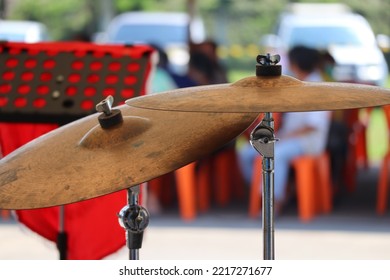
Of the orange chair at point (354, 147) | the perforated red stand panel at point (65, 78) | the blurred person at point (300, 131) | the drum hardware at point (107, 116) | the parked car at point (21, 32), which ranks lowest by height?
the orange chair at point (354, 147)

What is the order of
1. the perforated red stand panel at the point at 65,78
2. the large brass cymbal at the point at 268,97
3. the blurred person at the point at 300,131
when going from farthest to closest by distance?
the blurred person at the point at 300,131, the perforated red stand panel at the point at 65,78, the large brass cymbal at the point at 268,97

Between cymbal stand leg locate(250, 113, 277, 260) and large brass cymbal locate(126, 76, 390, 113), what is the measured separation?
0.09 meters

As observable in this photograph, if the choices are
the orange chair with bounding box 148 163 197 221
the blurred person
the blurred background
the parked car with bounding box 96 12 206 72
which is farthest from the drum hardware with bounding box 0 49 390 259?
the parked car with bounding box 96 12 206 72

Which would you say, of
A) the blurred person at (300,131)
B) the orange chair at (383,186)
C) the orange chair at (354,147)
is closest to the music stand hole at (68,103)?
the blurred person at (300,131)

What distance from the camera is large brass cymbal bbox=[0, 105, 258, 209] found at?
2045mm

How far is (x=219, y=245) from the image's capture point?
6043 mm

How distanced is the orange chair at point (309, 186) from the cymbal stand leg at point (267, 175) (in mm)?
4377

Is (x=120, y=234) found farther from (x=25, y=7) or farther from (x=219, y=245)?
(x=25, y=7)

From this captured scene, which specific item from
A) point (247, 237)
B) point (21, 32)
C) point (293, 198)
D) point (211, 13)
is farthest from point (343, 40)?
point (211, 13)

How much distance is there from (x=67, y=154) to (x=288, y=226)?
4.57 meters

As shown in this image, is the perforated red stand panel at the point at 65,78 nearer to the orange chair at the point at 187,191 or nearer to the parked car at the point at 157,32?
the orange chair at the point at 187,191

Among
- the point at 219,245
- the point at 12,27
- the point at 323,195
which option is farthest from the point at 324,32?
the point at 219,245

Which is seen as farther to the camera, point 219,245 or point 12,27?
point 12,27

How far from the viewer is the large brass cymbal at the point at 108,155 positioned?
2.04 m
